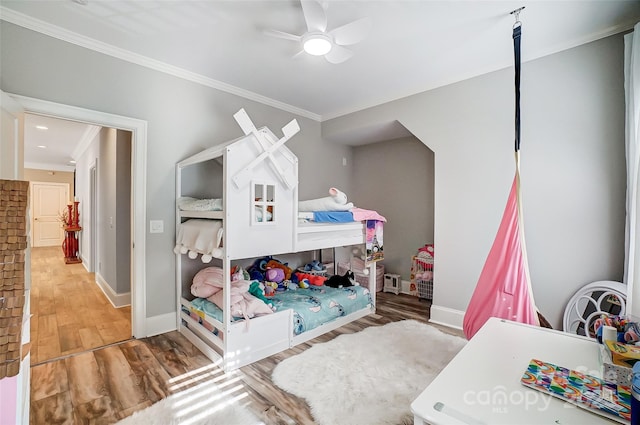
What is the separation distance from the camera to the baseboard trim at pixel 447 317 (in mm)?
2855

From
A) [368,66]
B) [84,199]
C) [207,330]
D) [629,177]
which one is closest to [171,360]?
[207,330]

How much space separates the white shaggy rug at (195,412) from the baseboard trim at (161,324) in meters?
1.06

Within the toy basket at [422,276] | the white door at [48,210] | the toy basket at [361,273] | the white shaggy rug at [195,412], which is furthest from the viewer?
the white door at [48,210]

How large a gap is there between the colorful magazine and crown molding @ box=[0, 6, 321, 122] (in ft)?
11.0

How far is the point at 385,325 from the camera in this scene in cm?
285

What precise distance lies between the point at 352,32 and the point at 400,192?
2660mm

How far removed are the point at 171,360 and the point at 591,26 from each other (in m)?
4.09

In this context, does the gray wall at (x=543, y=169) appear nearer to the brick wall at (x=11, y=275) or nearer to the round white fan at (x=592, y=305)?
the round white fan at (x=592, y=305)

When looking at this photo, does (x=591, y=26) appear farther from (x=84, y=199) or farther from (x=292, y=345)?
(x=84, y=199)

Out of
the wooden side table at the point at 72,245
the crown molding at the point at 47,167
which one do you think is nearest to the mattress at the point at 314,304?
the wooden side table at the point at 72,245

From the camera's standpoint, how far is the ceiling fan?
1.74m

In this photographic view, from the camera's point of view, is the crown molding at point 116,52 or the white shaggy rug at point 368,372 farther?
the crown molding at point 116,52

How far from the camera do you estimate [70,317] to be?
3002 millimetres

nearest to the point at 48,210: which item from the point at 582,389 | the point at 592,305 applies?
the point at 582,389
